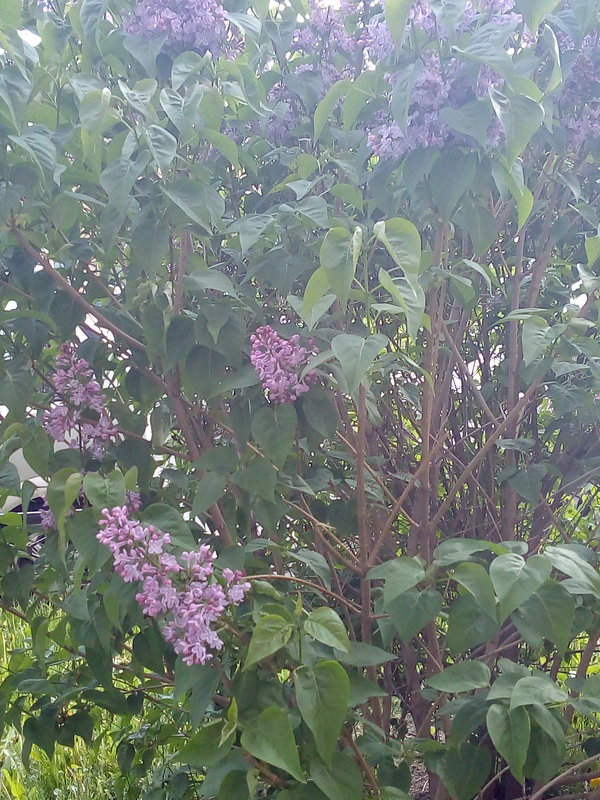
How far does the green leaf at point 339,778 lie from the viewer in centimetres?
105

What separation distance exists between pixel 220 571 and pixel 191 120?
603 millimetres

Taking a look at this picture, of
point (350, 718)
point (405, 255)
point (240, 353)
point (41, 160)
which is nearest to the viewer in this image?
point (405, 255)

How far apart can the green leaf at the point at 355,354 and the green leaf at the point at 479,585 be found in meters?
0.29

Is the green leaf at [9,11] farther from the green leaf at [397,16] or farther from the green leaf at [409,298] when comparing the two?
the green leaf at [409,298]

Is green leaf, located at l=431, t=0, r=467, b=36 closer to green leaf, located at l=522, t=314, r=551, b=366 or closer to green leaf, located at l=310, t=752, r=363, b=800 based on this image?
green leaf, located at l=522, t=314, r=551, b=366

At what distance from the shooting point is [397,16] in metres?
0.98

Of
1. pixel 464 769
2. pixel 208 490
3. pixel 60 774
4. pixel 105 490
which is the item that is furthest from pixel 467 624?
pixel 60 774

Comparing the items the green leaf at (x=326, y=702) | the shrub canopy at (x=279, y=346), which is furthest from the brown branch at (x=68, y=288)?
the green leaf at (x=326, y=702)

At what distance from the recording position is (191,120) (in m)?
1.08

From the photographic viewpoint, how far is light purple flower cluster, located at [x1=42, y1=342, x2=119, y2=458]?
4.11 feet

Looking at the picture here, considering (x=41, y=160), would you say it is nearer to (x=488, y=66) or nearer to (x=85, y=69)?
(x=85, y=69)

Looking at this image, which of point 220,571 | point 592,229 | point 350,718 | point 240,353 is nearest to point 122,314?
point 240,353

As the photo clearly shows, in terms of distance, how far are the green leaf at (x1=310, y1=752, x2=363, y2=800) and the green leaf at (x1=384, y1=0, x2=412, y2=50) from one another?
3.05 ft

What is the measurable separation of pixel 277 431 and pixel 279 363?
0.09 metres
